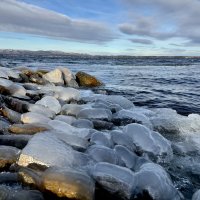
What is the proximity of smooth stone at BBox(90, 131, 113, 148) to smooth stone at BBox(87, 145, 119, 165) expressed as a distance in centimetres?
40

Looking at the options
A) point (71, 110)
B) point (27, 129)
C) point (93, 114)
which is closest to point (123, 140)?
point (27, 129)

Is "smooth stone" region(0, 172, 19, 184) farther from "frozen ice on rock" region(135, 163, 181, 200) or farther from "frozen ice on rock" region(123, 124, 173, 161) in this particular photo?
"frozen ice on rock" region(123, 124, 173, 161)

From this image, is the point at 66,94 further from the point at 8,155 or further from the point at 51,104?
the point at 8,155

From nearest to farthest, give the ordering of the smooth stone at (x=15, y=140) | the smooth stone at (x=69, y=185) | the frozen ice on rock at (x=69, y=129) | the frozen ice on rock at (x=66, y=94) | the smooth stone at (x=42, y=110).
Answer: the smooth stone at (x=69, y=185), the smooth stone at (x=15, y=140), the frozen ice on rock at (x=69, y=129), the smooth stone at (x=42, y=110), the frozen ice on rock at (x=66, y=94)

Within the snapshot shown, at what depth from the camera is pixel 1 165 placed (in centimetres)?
379

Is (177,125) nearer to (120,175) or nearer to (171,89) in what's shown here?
(120,175)

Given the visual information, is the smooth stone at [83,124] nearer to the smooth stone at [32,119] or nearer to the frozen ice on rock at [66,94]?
the smooth stone at [32,119]

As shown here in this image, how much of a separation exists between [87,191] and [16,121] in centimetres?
268

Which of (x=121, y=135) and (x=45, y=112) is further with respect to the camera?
(x=45, y=112)

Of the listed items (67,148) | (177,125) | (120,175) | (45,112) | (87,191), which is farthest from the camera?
(177,125)

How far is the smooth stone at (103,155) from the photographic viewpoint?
416 centimetres

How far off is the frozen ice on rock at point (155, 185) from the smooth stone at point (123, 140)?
1047 millimetres

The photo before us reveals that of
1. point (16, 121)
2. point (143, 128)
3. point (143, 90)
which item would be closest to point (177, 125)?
point (143, 128)

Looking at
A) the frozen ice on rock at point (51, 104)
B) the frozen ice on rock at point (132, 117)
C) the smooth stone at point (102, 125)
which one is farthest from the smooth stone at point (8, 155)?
the frozen ice on rock at point (132, 117)
